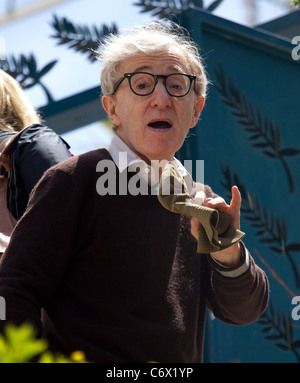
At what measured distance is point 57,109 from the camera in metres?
4.59

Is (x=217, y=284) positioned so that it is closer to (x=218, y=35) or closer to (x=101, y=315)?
(x=101, y=315)

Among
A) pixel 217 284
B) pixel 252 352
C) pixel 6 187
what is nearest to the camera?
pixel 217 284

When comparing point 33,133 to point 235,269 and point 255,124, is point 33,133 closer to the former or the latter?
point 235,269

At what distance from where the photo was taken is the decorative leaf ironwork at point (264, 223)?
4266 mm

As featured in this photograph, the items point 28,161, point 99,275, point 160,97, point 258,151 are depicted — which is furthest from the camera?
point 258,151

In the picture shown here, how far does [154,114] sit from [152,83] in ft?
0.33

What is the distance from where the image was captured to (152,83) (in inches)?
97.3

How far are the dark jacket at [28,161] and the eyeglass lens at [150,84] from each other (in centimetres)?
33

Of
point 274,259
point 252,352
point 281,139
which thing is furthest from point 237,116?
point 252,352

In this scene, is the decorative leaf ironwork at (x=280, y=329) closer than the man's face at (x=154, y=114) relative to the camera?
No

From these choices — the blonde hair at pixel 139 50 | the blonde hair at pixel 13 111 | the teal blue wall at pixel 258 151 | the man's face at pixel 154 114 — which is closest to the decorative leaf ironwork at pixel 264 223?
the teal blue wall at pixel 258 151

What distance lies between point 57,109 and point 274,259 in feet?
4.76

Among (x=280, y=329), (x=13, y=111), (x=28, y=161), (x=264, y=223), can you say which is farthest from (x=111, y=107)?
(x=280, y=329)

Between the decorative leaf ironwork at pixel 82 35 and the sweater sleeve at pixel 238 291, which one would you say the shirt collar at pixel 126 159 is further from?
the decorative leaf ironwork at pixel 82 35
